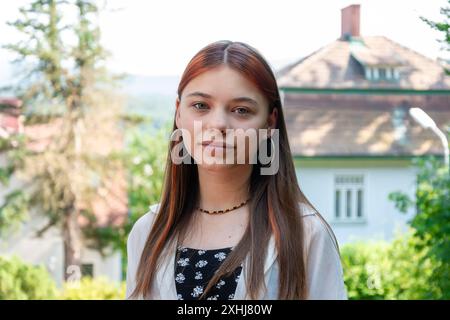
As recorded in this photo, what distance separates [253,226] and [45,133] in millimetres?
9997

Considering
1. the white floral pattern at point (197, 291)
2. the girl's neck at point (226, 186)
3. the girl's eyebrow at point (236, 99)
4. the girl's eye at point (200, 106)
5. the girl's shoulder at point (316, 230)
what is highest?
the girl's eyebrow at point (236, 99)

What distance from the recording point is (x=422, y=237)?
341cm

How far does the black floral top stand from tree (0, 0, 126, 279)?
925cm

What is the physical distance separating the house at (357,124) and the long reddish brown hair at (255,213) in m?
6.43

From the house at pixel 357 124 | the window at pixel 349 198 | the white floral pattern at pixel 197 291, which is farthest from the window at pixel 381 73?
the white floral pattern at pixel 197 291

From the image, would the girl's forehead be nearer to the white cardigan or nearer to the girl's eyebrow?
the girl's eyebrow

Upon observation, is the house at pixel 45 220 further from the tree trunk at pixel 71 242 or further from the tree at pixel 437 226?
the tree at pixel 437 226

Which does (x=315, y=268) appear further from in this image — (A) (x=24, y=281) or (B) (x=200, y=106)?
(A) (x=24, y=281)

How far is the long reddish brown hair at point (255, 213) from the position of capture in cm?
93

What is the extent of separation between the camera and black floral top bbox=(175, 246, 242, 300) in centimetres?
93

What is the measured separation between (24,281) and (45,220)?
3896 millimetres
